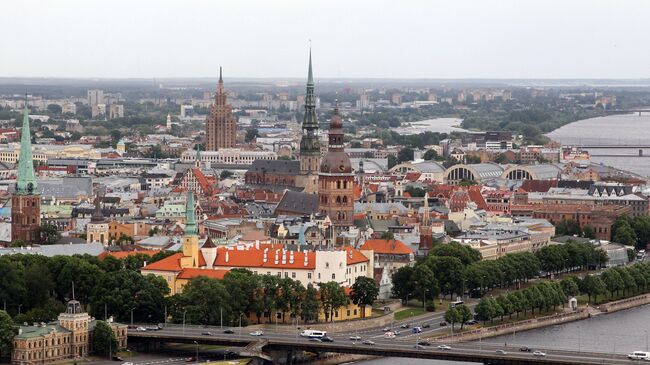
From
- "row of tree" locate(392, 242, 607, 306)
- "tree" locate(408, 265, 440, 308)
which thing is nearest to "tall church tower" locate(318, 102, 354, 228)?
"row of tree" locate(392, 242, 607, 306)

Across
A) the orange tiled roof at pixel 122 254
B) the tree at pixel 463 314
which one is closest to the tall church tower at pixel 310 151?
the orange tiled roof at pixel 122 254

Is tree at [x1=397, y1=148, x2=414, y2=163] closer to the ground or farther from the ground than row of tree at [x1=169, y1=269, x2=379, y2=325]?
closer to the ground

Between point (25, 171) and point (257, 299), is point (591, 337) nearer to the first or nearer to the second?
point (257, 299)

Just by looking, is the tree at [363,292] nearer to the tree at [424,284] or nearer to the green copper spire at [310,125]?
the tree at [424,284]

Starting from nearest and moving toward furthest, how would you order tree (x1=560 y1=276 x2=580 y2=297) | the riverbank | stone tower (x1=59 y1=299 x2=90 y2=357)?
stone tower (x1=59 y1=299 x2=90 y2=357), the riverbank, tree (x1=560 y1=276 x2=580 y2=297)

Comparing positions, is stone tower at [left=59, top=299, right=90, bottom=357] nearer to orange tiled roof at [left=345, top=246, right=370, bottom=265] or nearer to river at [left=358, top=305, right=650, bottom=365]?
river at [left=358, top=305, right=650, bottom=365]

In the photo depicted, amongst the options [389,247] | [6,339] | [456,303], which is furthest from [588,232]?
[6,339]
